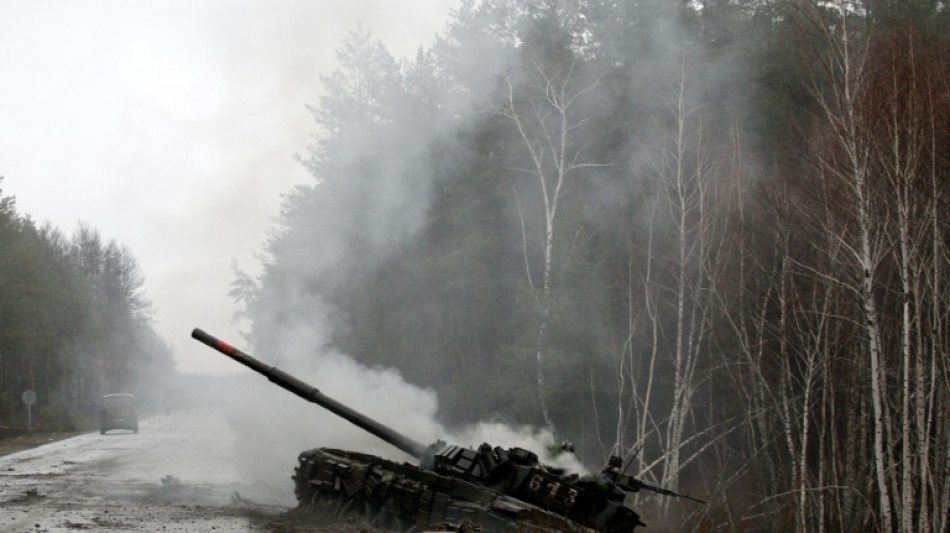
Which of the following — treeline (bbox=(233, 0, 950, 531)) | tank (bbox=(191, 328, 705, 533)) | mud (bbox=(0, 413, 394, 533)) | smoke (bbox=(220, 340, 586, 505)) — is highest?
treeline (bbox=(233, 0, 950, 531))

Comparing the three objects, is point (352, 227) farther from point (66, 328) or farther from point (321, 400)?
point (66, 328)

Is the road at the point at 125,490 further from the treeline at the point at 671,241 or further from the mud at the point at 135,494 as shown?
the treeline at the point at 671,241

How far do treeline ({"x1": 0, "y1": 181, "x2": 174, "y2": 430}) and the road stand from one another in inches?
535

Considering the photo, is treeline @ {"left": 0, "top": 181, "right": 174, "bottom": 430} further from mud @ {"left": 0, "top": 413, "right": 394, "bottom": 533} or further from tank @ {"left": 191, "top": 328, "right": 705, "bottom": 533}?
tank @ {"left": 191, "top": 328, "right": 705, "bottom": 533}

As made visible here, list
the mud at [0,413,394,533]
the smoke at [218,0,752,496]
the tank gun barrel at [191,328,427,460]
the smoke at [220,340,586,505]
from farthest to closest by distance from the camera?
the smoke at [218,0,752,496] → the smoke at [220,340,586,505] → the tank gun barrel at [191,328,427,460] → the mud at [0,413,394,533]

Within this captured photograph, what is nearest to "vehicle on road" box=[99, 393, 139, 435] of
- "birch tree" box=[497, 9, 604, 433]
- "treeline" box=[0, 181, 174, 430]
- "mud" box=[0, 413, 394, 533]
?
"treeline" box=[0, 181, 174, 430]

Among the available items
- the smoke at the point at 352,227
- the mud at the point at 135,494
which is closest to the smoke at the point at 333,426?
the smoke at the point at 352,227

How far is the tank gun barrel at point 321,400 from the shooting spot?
1647cm

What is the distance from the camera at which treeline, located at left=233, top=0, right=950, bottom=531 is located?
16.6 meters

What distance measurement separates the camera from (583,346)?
87.2 feet

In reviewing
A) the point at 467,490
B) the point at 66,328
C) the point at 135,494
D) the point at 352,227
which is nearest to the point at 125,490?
the point at 135,494

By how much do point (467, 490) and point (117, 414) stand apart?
32560mm

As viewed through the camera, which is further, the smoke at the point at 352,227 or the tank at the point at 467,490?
the smoke at the point at 352,227

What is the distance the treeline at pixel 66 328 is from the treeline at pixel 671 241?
40.5ft
